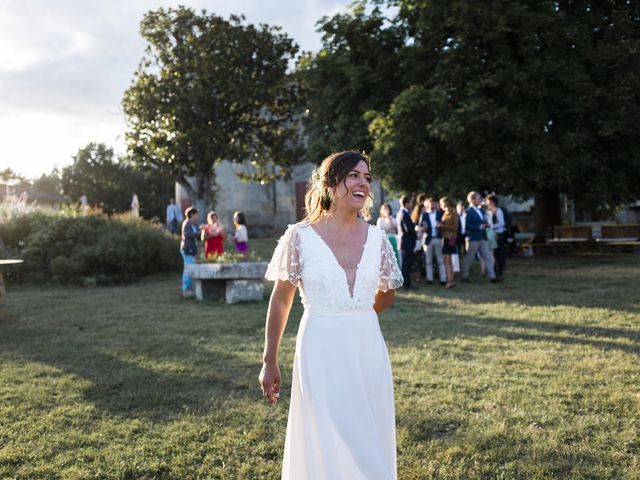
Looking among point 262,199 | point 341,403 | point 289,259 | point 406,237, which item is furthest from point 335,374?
point 262,199

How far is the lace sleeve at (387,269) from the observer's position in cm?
319

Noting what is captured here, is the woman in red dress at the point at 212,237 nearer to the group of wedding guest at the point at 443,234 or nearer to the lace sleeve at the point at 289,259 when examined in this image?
the group of wedding guest at the point at 443,234

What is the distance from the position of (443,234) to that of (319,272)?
1039 cm

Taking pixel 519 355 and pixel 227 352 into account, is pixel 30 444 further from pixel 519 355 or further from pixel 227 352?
pixel 519 355

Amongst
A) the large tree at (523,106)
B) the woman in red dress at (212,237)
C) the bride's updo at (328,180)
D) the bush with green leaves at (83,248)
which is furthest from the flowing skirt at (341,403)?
the bush with green leaves at (83,248)

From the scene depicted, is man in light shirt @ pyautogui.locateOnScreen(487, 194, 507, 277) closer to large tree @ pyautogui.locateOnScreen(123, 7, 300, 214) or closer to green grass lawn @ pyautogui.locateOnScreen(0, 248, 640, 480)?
green grass lawn @ pyautogui.locateOnScreen(0, 248, 640, 480)

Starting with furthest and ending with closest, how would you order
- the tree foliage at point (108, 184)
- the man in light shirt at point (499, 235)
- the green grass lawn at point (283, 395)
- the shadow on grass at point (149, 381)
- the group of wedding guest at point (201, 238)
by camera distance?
the tree foliage at point (108, 184) < the man in light shirt at point (499, 235) < the group of wedding guest at point (201, 238) < the shadow on grass at point (149, 381) < the green grass lawn at point (283, 395)

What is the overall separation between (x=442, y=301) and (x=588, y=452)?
7045mm

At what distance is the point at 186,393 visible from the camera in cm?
571

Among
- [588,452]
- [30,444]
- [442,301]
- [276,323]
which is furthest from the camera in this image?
[442,301]

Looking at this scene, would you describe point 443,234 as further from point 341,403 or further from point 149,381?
point 341,403

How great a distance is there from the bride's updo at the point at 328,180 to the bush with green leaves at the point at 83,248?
45.5ft

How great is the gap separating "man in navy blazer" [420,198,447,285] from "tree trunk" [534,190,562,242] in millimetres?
9469

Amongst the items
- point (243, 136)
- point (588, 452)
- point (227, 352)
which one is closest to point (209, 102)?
point (243, 136)
